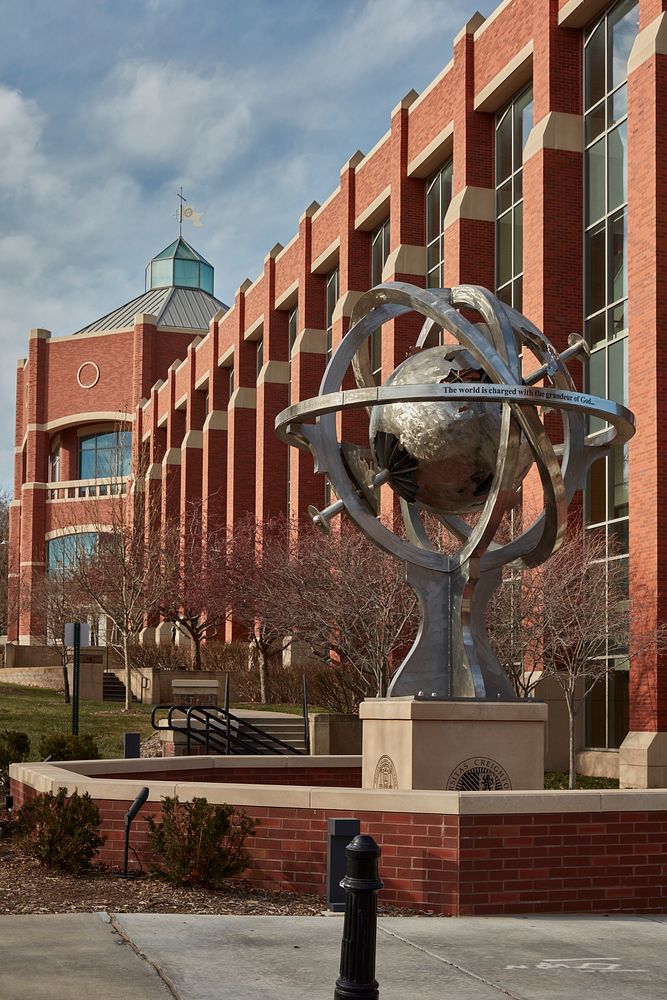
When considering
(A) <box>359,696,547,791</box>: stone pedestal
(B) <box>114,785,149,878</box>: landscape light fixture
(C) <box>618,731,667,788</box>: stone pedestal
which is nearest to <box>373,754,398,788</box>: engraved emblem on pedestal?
(A) <box>359,696,547,791</box>: stone pedestal

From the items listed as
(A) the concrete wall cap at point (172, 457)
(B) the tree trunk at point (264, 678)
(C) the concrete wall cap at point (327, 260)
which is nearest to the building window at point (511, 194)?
(C) the concrete wall cap at point (327, 260)

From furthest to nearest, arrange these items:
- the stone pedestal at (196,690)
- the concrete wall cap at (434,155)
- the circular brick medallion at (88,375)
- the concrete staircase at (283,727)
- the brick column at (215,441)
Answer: the circular brick medallion at (88,375), the brick column at (215,441), the concrete wall cap at (434,155), the stone pedestal at (196,690), the concrete staircase at (283,727)

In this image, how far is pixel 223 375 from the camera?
5703cm

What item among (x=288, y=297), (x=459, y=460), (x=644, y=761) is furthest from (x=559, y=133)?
(x=288, y=297)

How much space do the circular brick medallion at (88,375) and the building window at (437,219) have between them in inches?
1600

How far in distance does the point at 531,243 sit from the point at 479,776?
19020 millimetres

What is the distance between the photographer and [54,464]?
77.9 meters

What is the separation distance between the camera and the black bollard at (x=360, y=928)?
5.88m

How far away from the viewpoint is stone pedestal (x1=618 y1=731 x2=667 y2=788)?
76.5 ft

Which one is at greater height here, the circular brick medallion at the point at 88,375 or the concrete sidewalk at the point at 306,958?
the circular brick medallion at the point at 88,375

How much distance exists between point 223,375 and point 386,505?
24.5m

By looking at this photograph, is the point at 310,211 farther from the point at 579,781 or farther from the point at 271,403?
the point at 579,781

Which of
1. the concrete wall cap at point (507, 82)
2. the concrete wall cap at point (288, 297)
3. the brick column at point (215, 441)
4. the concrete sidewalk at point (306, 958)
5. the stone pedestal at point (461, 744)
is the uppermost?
the concrete wall cap at point (507, 82)

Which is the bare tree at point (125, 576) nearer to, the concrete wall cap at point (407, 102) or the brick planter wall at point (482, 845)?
the concrete wall cap at point (407, 102)
